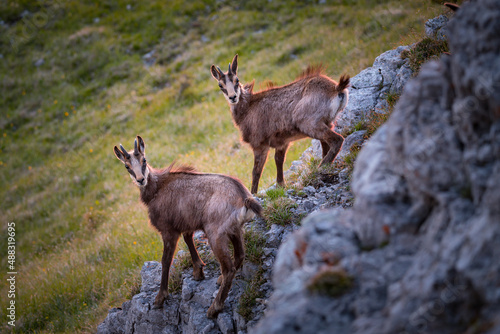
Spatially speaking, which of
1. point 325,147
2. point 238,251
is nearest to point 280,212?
point 238,251

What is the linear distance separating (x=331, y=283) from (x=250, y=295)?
10.9ft

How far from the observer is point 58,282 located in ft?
39.4

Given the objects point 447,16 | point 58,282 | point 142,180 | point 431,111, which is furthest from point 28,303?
point 447,16

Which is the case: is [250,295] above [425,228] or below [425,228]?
below

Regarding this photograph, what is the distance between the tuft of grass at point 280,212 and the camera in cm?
711

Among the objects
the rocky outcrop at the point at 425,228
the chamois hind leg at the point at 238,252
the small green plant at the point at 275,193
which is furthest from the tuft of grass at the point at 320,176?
the rocky outcrop at the point at 425,228

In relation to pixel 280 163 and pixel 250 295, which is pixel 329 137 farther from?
pixel 250 295

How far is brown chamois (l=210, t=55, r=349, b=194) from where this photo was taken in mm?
8008

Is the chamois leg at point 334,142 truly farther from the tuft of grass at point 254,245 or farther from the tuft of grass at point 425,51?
the tuft of grass at point 425,51

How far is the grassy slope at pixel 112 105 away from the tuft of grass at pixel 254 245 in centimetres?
378

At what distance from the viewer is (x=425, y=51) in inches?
353

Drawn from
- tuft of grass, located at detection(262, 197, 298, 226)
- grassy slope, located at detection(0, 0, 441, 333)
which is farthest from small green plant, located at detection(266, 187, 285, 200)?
grassy slope, located at detection(0, 0, 441, 333)

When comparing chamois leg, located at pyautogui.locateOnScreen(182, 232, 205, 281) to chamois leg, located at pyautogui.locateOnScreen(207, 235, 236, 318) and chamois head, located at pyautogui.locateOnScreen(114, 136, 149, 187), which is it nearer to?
chamois leg, located at pyautogui.locateOnScreen(207, 235, 236, 318)

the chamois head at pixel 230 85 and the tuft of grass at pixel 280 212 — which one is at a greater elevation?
the chamois head at pixel 230 85
